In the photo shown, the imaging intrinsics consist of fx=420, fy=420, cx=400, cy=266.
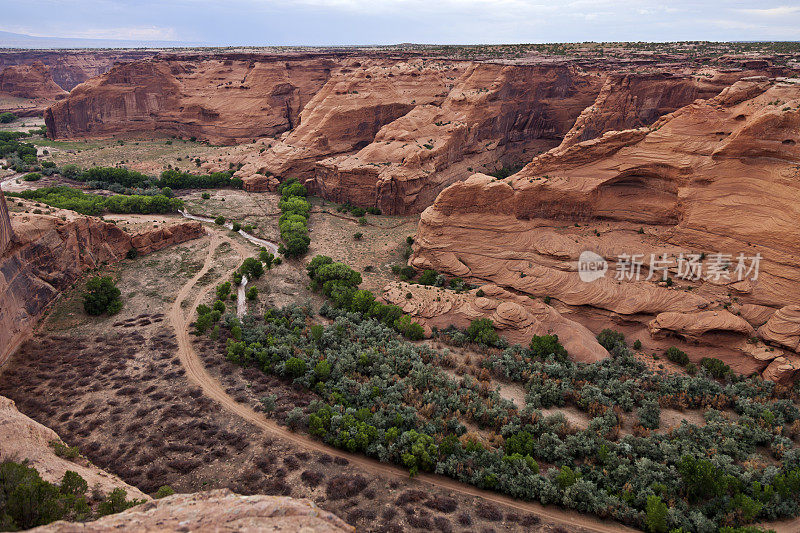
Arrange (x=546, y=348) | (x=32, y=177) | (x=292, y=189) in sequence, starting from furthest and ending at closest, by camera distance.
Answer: (x=292, y=189)
(x=32, y=177)
(x=546, y=348)

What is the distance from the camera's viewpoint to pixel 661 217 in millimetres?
37000

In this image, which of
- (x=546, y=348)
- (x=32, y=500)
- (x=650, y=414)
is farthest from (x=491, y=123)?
(x=32, y=500)

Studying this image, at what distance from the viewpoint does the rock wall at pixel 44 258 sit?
31.3 meters

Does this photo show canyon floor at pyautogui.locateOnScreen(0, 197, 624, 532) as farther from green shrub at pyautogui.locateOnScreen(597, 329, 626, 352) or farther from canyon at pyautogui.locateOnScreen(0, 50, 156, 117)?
canyon at pyautogui.locateOnScreen(0, 50, 156, 117)

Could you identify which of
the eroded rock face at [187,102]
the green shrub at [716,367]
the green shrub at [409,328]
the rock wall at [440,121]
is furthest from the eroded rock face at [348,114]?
the green shrub at [716,367]

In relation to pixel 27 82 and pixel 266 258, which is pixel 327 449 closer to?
pixel 266 258

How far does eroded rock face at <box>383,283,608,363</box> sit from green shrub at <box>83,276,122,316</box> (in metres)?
24.1

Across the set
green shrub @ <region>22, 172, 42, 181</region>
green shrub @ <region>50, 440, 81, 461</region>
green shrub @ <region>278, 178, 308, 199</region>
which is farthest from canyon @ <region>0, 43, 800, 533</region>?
green shrub @ <region>278, 178, 308, 199</region>

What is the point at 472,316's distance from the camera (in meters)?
36.4

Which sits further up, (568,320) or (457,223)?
(457,223)

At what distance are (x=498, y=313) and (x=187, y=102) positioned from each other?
85.1 metres

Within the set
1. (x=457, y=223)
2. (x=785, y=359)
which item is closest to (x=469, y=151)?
(x=457, y=223)

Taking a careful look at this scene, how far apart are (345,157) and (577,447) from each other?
55.2m

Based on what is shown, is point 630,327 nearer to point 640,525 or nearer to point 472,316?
Answer: point 472,316
